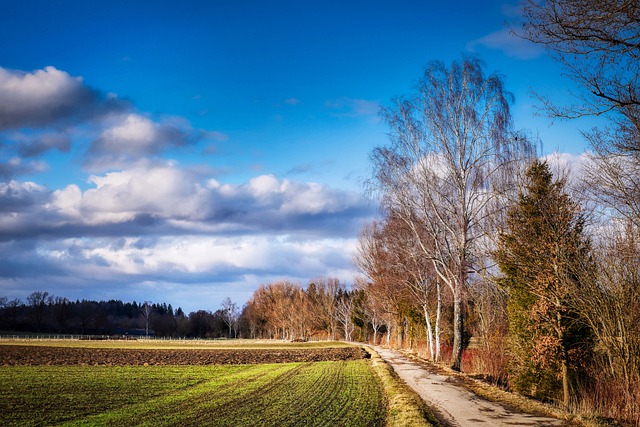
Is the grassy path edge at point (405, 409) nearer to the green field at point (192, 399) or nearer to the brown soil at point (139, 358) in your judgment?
the green field at point (192, 399)

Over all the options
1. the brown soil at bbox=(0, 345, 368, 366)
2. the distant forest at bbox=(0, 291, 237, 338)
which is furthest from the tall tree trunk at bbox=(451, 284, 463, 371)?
the distant forest at bbox=(0, 291, 237, 338)

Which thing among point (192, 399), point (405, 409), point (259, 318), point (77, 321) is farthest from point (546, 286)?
point (77, 321)

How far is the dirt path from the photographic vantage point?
36.7ft

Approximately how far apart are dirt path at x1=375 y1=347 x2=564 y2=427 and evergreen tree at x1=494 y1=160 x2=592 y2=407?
10.9ft

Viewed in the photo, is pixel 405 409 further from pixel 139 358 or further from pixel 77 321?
pixel 77 321

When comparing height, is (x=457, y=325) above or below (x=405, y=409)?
above

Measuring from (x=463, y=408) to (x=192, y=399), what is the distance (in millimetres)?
9375

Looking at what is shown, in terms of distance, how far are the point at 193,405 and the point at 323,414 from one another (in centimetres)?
480

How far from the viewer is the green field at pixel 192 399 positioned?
12984 millimetres

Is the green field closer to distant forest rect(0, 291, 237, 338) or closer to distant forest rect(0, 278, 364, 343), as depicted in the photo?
distant forest rect(0, 278, 364, 343)

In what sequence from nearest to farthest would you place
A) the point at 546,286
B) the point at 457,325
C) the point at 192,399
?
the point at 192,399
the point at 546,286
the point at 457,325

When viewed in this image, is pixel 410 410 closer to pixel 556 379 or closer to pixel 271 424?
pixel 271 424

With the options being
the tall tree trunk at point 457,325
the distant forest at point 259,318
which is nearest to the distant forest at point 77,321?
the distant forest at point 259,318

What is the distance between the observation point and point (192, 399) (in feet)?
56.1
